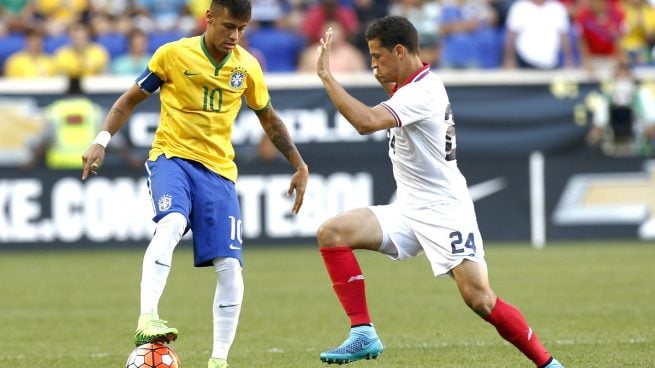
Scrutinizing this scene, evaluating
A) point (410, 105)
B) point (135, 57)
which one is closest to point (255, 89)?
point (410, 105)

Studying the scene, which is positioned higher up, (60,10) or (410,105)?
(60,10)

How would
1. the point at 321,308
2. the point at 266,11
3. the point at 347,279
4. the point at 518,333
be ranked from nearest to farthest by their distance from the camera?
the point at 518,333, the point at 347,279, the point at 321,308, the point at 266,11

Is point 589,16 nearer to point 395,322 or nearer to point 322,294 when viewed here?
point 322,294

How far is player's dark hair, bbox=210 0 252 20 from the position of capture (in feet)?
25.1

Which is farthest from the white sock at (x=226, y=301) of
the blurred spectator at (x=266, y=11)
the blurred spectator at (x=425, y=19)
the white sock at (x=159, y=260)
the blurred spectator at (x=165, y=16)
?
the blurred spectator at (x=266, y=11)

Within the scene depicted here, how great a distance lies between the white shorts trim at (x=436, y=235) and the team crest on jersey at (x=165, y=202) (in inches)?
53.2

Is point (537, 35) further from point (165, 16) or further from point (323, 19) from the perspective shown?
point (165, 16)

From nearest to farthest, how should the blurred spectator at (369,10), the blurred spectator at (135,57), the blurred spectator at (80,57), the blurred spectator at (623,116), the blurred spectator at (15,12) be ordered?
the blurred spectator at (623,116) → the blurred spectator at (135,57) → the blurred spectator at (80,57) → the blurred spectator at (15,12) → the blurred spectator at (369,10)

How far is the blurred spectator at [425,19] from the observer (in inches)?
741

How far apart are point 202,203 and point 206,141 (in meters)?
0.39

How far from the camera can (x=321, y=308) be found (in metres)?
11.7

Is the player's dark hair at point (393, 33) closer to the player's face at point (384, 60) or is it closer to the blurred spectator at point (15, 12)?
the player's face at point (384, 60)

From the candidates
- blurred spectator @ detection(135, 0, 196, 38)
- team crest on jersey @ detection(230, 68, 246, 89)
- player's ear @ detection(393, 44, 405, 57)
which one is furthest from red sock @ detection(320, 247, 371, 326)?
blurred spectator @ detection(135, 0, 196, 38)

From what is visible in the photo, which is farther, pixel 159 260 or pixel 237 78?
pixel 237 78
